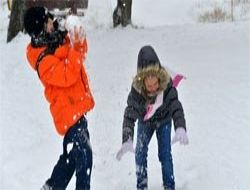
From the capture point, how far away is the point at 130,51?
11.0 meters

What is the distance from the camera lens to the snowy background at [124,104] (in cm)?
666

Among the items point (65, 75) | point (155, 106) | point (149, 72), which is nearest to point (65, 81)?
point (65, 75)

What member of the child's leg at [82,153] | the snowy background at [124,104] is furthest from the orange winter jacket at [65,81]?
the snowy background at [124,104]

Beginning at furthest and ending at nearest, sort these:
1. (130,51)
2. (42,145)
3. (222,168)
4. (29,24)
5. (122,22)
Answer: (122,22) → (130,51) → (42,145) → (222,168) → (29,24)

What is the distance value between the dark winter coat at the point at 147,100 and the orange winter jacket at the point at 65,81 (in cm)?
43

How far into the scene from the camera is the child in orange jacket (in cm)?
533

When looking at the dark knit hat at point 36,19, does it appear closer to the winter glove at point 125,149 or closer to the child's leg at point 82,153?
the child's leg at point 82,153

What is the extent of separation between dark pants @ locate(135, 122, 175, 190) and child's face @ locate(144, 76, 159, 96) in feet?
1.12

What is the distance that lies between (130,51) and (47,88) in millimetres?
5610

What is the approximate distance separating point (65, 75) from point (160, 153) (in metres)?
1.17

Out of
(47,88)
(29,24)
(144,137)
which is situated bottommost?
(144,137)

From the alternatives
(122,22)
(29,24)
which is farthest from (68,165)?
(122,22)

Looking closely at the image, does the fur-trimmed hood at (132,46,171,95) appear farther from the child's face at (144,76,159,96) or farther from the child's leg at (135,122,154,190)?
the child's leg at (135,122,154,190)

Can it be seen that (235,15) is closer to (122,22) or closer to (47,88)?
(122,22)
